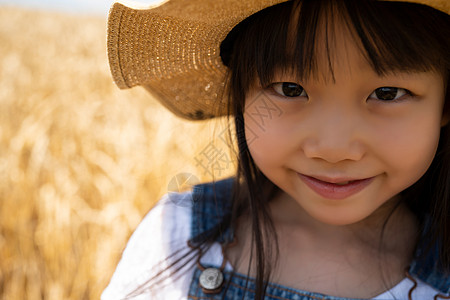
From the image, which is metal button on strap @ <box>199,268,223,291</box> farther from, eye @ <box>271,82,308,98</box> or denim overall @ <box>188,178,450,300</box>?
eye @ <box>271,82,308,98</box>

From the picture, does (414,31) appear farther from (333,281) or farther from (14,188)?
(14,188)

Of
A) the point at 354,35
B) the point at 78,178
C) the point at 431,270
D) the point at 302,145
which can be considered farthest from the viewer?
the point at 78,178

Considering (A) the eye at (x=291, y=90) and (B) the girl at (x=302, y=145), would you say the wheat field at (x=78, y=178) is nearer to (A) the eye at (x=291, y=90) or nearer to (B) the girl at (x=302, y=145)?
(B) the girl at (x=302, y=145)

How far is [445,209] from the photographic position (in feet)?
4.06

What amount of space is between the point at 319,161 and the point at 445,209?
48 centimetres

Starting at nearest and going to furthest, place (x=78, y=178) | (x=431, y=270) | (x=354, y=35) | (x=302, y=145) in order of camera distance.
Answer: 1. (x=354, y=35)
2. (x=302, y=145)
3. (x=431, y=270)
4. (x=78, y=178)

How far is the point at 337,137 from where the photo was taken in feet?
3.05

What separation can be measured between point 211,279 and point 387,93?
2.11 feet

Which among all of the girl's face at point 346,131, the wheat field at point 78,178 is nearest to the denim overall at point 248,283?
the girl's face at point 346,131

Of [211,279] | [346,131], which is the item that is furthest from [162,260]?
[346,131]

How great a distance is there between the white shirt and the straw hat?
36cm

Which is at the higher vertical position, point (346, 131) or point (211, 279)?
point (346, 131)

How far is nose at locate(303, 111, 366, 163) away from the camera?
928mm

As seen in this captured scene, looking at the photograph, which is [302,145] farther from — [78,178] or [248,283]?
[78,178]
